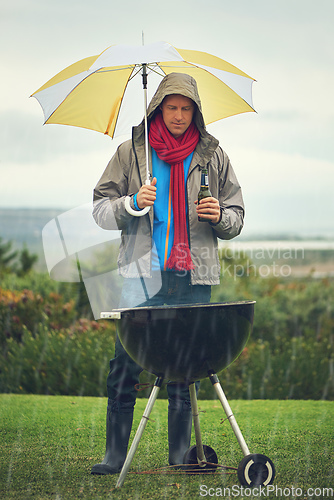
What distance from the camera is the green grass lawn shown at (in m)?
2.83

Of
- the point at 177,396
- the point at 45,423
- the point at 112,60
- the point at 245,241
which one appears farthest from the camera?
the point at 245,241

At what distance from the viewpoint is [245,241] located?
9.04m

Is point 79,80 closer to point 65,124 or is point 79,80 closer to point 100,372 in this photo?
point 65,124

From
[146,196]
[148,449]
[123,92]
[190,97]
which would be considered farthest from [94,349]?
[190,97]

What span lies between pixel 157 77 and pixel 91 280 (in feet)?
4.29

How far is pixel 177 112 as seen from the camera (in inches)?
124

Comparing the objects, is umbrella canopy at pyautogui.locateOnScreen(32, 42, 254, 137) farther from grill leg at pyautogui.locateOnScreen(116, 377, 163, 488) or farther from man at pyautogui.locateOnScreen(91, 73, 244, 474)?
grill leg at pyautogui.locateOnScreen(116, 377, 163, 488)

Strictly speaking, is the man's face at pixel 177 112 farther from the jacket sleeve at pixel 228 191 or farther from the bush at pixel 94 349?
the bush at pixel 94 349

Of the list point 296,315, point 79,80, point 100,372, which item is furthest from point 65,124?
point 296,315

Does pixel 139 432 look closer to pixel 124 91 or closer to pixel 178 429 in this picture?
pixel 178 429

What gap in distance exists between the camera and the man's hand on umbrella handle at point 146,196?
2957 millimetres

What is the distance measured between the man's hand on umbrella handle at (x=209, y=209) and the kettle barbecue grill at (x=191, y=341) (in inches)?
19.0

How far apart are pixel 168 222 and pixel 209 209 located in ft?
0.89

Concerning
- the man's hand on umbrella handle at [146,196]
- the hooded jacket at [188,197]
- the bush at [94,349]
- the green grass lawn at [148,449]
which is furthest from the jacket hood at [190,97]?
the bush at [94,349]
